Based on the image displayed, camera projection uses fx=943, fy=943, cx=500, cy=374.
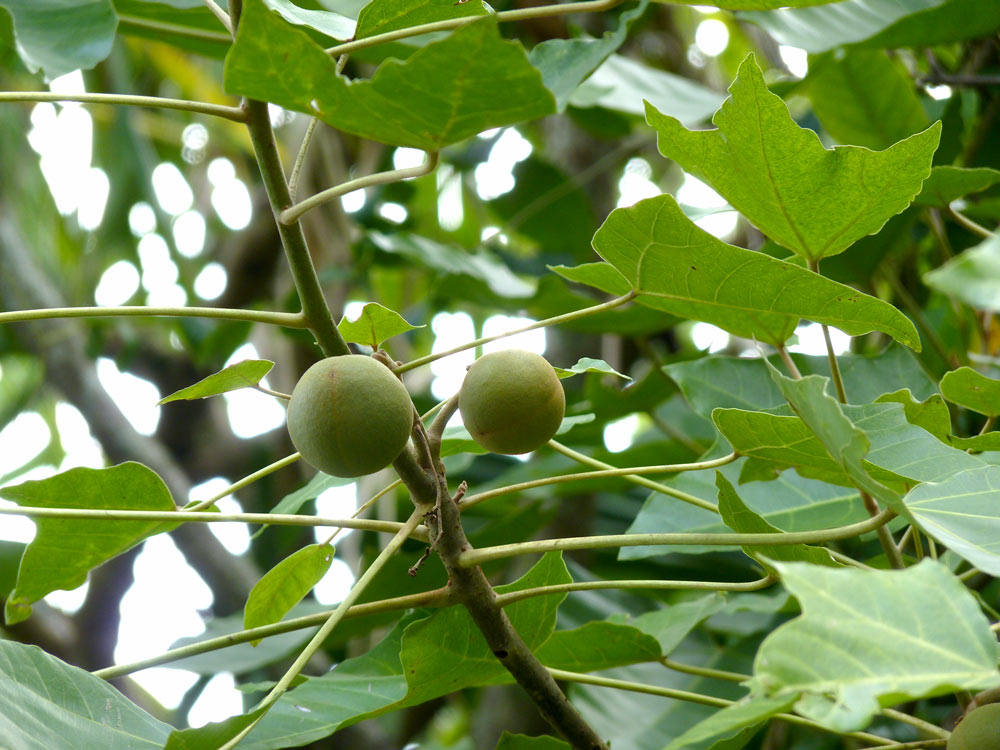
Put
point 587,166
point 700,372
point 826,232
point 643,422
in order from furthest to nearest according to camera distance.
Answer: point 643,422 < point 587,166 < point 700,372 < point 826,232

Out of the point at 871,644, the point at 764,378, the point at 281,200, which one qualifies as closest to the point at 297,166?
the point at 281,200

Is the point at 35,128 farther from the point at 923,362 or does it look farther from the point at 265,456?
the point at 923,362

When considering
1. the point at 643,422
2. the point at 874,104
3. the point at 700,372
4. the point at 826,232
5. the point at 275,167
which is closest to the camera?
the point at 275,167

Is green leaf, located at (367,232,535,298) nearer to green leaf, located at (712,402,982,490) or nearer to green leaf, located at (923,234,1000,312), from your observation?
green leaf, located at (712,402,982,490)

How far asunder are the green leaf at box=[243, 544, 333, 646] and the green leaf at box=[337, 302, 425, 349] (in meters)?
0.15

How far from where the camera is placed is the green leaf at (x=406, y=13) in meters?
0.51

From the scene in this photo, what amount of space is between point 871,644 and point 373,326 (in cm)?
33

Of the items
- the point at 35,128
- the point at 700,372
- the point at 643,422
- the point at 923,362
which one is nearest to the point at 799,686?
the point at 700,372

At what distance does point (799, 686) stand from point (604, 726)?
623mm

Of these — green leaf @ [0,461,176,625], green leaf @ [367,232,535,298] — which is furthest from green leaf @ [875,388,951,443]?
green leaf @ [367,232,535,298]

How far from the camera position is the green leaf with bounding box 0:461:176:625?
1.97 feet

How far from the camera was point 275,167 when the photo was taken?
1.57 feet

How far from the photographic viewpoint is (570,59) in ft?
1.82

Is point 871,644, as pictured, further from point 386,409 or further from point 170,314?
point 170,314
